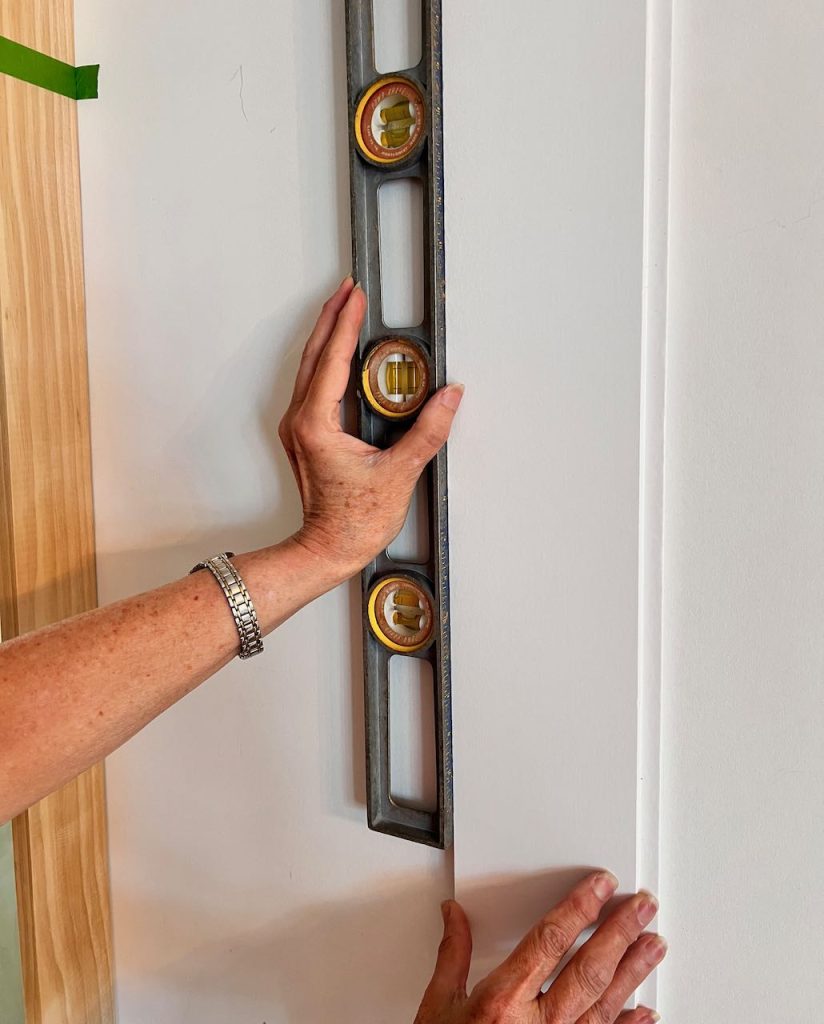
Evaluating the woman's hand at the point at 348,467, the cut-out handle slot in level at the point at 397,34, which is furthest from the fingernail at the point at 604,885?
the cut-out handle slot in level at the point at 397,34

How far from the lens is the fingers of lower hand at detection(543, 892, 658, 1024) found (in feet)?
2.65

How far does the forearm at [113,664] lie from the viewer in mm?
711

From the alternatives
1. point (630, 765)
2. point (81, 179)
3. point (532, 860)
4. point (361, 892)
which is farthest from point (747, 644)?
point (81, 179)

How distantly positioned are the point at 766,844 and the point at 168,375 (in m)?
0.87

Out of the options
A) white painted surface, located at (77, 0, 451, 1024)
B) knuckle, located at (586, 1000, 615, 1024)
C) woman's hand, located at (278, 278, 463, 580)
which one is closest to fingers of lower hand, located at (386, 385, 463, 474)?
woman's hand, located at (278, 278, 463, 580)

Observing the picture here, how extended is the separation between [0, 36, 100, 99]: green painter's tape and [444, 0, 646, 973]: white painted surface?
527 millimetres

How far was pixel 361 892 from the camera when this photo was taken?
3.39 ft

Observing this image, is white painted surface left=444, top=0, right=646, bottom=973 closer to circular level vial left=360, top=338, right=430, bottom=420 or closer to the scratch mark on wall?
circular level vial left=360, top=338, right=430, bottom=420

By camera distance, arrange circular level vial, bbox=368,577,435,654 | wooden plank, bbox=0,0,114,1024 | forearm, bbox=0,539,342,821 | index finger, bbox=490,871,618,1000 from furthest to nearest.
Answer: wooden plank, bbox=0,0,114,1024 < circular level vial, bbox=368,577,435,654 < index finger, bbox=490,871,618,1000 < forearm, bbox=0,539,342,821

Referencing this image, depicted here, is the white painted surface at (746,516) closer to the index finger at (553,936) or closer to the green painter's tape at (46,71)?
the index finger at (553,936)

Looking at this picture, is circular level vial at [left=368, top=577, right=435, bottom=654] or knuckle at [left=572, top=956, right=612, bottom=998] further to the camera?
circular level vial at [left=368, top=577, right=435, bottom=654]

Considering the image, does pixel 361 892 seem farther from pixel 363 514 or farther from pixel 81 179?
pixel 81 179

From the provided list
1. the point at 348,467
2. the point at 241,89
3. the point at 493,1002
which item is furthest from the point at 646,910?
the point at 241,89

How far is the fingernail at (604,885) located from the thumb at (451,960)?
16cm
